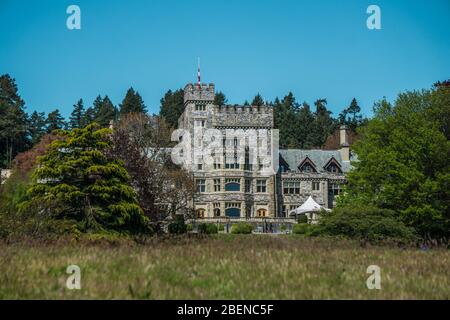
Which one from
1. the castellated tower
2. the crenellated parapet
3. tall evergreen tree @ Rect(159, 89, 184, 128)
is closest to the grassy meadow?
the castellated tower

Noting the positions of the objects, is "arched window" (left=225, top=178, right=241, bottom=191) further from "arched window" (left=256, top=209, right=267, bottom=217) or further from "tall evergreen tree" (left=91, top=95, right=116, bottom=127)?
"tall evergreen tree" (left=91, top=95, right=116, bottom=127)

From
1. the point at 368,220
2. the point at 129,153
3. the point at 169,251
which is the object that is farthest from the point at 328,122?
the point at 169,251

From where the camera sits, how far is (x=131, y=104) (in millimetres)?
93125

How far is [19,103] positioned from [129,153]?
52.1 m

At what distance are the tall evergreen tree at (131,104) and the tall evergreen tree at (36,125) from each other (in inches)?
478

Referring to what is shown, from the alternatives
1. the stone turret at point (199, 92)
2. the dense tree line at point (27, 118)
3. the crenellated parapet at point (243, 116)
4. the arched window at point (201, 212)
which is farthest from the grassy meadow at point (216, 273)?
the dense tree line at point (27, 118)

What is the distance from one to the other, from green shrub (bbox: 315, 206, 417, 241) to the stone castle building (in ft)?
91.1

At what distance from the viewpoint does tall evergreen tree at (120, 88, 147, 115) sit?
9288cm

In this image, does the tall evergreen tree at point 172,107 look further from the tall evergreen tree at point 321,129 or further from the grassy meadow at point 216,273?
the grassy meadow at point 216,273

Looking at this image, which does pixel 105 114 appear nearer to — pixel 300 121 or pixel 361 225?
pixel 300 121

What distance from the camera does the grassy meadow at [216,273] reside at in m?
9.07

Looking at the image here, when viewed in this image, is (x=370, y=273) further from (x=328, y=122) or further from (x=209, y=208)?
(x=328, y=122)
